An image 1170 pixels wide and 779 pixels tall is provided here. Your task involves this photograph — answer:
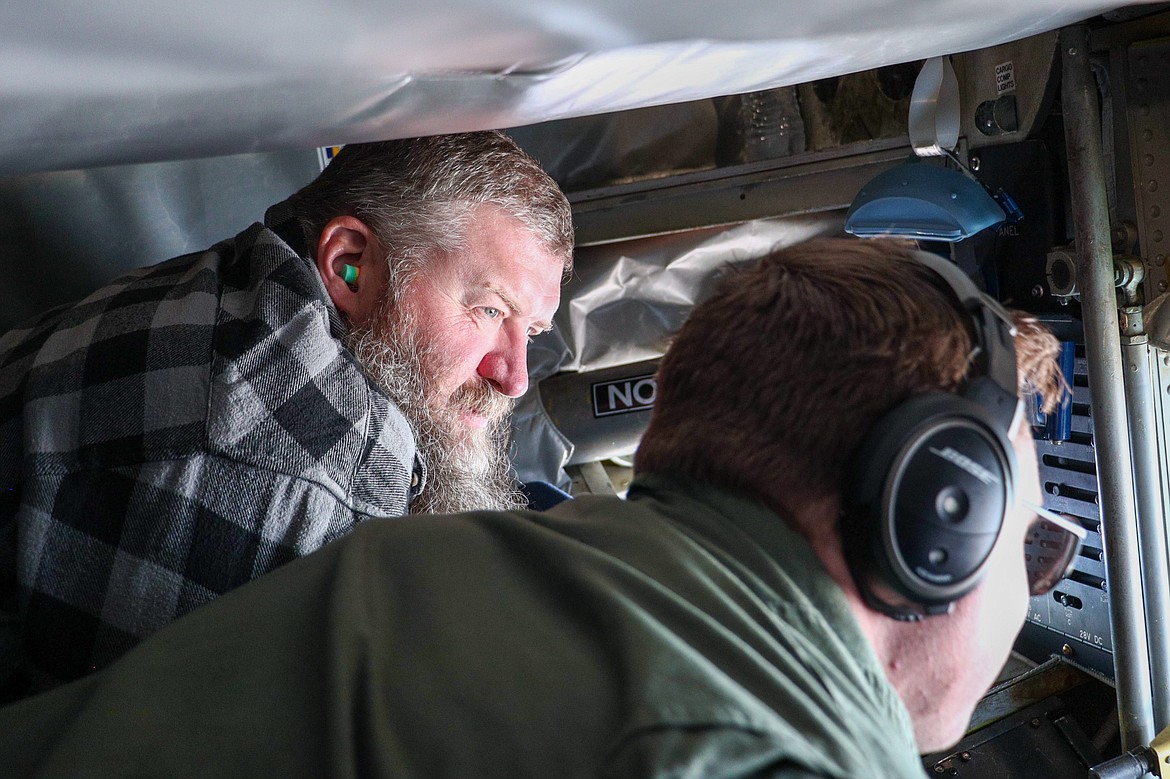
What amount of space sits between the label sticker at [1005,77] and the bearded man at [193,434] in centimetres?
88

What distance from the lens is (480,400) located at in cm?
152

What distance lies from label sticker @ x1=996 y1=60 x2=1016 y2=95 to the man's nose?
79 centimetres

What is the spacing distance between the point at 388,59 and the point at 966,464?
52 centimetres

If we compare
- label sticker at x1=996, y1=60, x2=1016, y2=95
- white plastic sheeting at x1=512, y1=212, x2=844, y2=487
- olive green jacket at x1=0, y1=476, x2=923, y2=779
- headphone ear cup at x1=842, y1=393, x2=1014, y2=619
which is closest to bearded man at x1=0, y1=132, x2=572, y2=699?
olive green jacket at x1=0, y1=476, x2=923, y2=779

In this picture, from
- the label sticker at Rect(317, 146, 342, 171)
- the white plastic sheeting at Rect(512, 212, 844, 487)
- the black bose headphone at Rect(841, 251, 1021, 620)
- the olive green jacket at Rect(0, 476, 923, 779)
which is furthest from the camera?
the white plastic sheeting at Rect(512, 212, 844, 487)

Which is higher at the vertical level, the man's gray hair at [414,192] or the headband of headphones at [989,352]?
the man's gray hair at [414,192]

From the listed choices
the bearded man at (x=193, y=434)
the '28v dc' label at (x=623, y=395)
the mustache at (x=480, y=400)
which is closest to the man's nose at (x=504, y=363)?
the mustache at (x=480, y=400)

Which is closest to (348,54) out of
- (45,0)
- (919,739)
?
(45,0)

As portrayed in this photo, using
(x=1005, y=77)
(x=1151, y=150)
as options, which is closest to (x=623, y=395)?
(x=1005, y=77)

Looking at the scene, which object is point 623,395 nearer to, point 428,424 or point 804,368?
point 428,424

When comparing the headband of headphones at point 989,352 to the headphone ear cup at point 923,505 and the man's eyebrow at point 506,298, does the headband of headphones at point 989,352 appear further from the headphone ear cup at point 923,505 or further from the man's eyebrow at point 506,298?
the man's eyebrow at point 506,298

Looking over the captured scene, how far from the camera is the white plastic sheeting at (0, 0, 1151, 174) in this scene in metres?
0.64

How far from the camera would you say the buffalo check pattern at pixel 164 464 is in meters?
0.94

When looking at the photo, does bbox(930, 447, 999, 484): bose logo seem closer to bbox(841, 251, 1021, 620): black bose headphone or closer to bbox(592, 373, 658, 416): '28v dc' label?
bbox(841, 251, 1021, 620): black bose headphone
